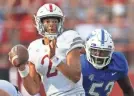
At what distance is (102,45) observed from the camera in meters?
4.82

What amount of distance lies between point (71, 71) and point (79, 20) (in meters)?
Answer: 5.07

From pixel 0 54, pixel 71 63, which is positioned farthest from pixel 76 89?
pixel 0 54

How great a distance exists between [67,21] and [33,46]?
14.8 feet

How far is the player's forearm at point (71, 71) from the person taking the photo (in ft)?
14.4

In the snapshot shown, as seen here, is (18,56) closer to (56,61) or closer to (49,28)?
A: (56,61)

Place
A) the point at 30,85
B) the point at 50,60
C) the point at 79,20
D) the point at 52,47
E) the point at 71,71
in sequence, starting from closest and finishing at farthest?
1. the point at 52,47
2. the point at 71,71
3. the point at 50,60
4. the point at 30,85
5. the point at 79,20

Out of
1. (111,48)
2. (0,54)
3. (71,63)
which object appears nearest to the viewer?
(71,63)

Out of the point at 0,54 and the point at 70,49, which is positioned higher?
the point at 70,49

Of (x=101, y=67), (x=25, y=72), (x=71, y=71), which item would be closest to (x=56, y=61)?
(x=71, y=71)

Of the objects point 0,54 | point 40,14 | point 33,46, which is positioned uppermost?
point 40,14

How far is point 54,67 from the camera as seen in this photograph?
465 cm

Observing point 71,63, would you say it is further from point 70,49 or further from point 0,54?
point 0,54

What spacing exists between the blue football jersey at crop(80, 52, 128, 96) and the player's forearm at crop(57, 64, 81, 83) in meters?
0.40

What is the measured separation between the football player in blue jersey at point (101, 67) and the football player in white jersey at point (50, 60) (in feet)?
0.59
